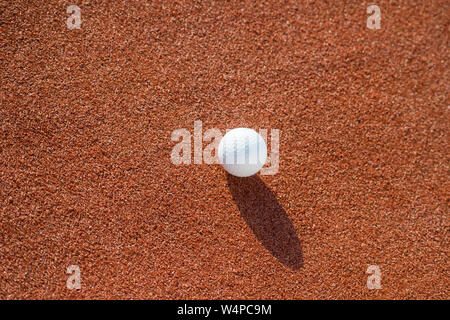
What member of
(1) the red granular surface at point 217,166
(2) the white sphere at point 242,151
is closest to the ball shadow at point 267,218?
(1) the red granular surface at point 217,166

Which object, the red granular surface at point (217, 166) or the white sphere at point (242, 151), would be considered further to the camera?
the red granular surface at point (217, 166)

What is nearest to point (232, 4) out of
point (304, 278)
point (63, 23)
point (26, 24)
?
point (63, 23)

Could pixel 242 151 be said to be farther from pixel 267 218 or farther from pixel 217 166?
pixel 267 218

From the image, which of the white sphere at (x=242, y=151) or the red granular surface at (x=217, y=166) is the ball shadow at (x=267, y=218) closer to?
the red granular surface at (x=217, y=166)

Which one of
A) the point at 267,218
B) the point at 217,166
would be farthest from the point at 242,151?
the point at 267,218

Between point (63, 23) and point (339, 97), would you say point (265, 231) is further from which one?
point (63, 23)

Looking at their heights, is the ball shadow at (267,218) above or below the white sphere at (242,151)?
below

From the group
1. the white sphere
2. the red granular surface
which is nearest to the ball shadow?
the red granular surface
